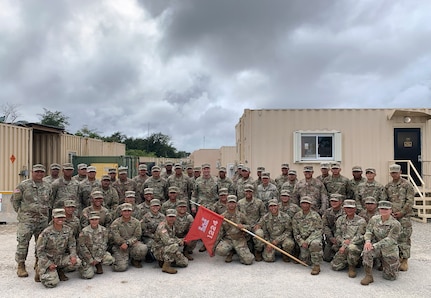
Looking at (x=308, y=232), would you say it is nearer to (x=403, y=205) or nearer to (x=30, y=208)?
(x=403, y=205)

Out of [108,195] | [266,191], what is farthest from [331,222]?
[108,195]

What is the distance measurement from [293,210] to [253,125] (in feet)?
14.7

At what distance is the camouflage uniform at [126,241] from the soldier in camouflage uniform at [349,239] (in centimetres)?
324

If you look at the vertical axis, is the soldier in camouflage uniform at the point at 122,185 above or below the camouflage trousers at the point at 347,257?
above

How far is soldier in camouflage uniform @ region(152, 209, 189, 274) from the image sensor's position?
6.20m

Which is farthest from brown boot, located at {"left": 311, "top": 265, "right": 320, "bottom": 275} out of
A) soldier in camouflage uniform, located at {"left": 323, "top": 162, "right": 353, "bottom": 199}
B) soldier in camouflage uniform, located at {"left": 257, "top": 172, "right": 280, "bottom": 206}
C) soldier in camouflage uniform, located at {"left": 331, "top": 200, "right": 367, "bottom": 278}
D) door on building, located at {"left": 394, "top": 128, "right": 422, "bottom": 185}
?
door on building, located at {"left": 394, "top": 128, "right": 422, "bottom": 185}

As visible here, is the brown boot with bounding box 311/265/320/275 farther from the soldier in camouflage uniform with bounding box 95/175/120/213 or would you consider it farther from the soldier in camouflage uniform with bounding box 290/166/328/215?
the soldier in camouflage uniform with bounding box 95/175/120/213

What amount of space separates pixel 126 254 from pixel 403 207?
4.87 m

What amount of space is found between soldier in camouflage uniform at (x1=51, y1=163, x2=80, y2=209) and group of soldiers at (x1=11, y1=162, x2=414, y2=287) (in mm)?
17

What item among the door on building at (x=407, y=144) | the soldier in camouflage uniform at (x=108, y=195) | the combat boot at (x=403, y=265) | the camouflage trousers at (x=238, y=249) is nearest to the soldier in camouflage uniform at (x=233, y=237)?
the camouflage trousers at (x=238, y=249)

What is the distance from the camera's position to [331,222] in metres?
6.84

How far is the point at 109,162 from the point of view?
15.1 m

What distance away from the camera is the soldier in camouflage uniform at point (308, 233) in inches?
244

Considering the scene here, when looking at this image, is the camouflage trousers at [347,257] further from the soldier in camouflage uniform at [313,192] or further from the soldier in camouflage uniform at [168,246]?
the soldier in camouflage uniform at [168,246]
